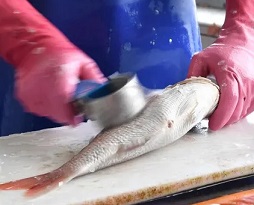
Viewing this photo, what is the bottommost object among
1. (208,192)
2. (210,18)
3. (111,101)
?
(210,18)

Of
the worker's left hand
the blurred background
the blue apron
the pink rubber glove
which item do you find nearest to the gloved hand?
the worker's left hand

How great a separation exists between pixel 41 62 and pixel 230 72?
373mm

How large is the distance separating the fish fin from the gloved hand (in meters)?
0.35

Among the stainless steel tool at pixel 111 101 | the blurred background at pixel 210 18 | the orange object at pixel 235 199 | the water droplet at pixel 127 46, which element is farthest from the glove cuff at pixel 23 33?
the blurred background at pixel 210 18

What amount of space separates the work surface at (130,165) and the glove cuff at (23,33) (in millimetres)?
149

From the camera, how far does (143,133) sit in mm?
993

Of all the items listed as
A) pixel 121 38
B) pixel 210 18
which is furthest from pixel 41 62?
pixel 210 18

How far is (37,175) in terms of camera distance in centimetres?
93

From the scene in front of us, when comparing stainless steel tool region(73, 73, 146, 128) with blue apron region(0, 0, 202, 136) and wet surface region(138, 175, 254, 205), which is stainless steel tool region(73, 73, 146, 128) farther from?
blue apron region(0, 0, 202, 136)

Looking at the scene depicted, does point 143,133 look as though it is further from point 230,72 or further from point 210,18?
point 210,18

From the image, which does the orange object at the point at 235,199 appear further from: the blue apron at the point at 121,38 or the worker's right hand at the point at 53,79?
the blue apron at the point at 121,38

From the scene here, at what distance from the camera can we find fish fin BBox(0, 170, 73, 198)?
88 cm

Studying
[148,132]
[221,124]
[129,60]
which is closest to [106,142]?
[148,132]

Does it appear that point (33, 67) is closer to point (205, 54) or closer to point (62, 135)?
point (62, 135)
